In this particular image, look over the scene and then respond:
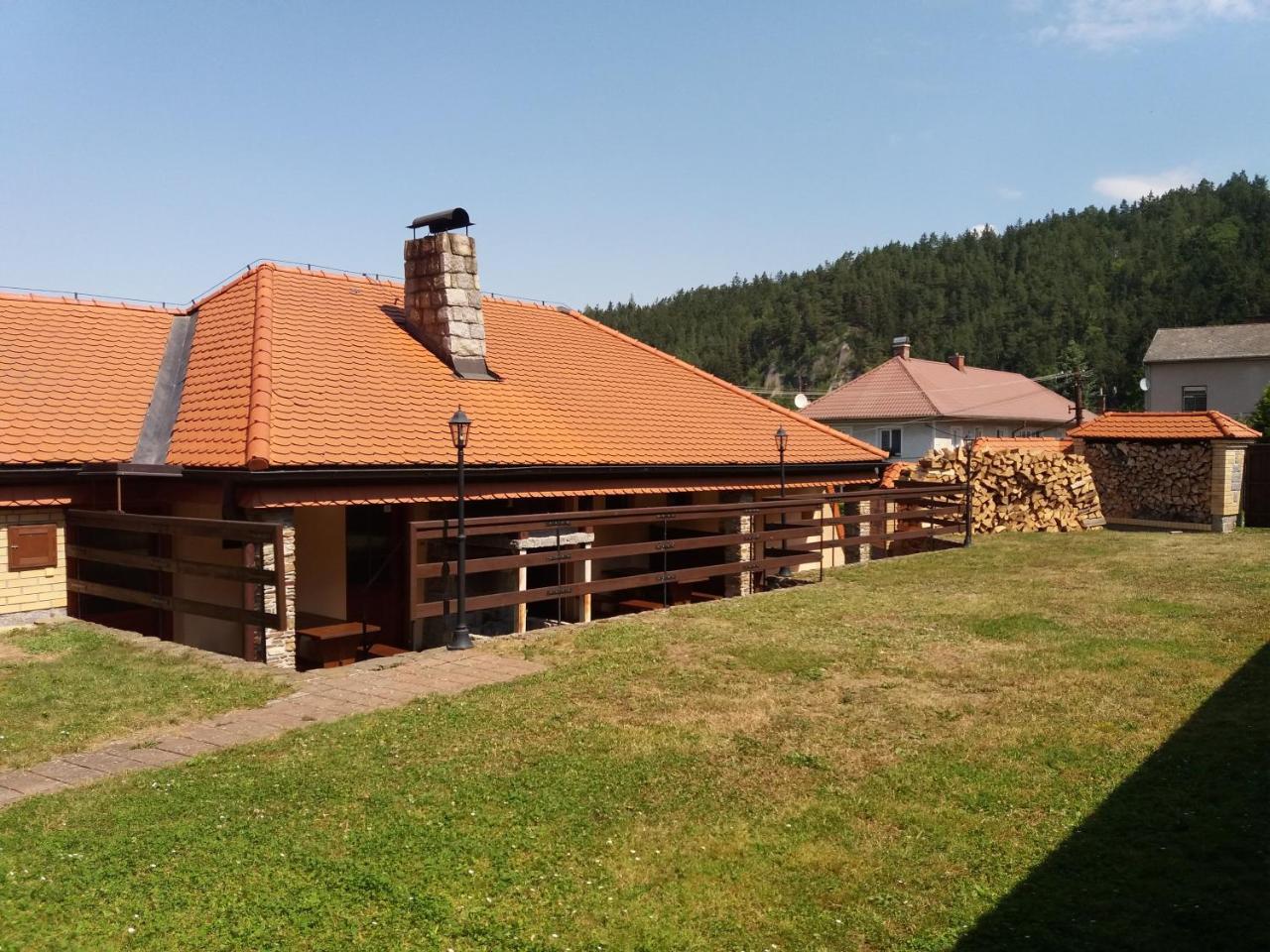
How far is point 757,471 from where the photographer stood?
1722 cm

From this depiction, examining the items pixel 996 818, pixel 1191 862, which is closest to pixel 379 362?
pixel 996 818

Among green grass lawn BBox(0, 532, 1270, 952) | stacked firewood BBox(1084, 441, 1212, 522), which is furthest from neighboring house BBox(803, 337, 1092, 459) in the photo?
green grass lawn BBox(0, 532, 1270, 952)

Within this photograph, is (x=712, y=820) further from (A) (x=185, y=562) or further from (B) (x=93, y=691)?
(A) (x=185, y=562)

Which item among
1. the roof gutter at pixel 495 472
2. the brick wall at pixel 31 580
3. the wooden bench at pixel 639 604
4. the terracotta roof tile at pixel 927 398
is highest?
the terracotta roof tile at pixel 927 398

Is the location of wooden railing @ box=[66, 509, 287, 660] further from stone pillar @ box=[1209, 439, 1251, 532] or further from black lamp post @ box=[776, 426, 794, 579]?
stone pillar @ box=[1209, 439, 1251, 532]

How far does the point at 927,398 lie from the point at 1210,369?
→ 58.2 ft

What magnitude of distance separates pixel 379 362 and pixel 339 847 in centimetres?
1032

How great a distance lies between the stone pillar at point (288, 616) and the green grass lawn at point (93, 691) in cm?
112

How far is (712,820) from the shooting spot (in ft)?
18.7

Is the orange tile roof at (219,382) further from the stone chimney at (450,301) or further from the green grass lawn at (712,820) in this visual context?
the green grass lawn at (712,820)

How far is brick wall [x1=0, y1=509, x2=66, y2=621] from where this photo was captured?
38.0 ft

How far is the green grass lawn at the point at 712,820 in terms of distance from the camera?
4.50 metres

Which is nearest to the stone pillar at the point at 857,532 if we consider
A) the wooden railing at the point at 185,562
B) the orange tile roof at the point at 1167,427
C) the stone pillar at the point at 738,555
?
the stone pillar at the point at 738,555

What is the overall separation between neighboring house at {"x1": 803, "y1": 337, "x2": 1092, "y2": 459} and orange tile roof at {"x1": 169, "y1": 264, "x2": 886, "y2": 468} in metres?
26.0
